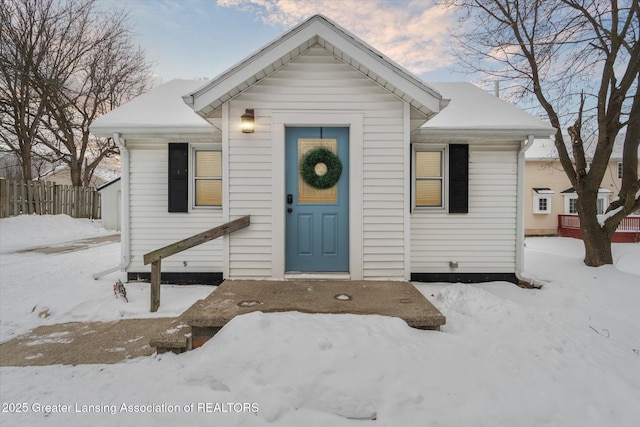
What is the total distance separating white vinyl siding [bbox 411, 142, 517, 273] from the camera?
5.25m

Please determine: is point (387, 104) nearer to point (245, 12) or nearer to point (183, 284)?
point (183, 284)

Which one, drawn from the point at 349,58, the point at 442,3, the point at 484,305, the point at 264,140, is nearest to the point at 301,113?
the point at 264,140

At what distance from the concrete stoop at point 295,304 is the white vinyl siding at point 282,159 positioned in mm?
434

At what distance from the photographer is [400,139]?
399 centimetres

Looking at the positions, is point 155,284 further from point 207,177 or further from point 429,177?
point 429,177

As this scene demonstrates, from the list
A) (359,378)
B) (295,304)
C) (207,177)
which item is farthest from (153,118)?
(359,378)

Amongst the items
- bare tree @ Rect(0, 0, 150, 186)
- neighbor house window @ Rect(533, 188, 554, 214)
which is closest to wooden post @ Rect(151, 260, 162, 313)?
bare tree @ Rect(0, 0, 150, 186)

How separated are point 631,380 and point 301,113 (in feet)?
14.5

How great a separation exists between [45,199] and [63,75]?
6.17 m

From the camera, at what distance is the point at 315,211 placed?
4.12 meters

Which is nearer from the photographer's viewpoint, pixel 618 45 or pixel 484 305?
pixel 484 305

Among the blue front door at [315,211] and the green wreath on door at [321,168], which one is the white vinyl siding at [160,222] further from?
the green wreath on door at [321,168]

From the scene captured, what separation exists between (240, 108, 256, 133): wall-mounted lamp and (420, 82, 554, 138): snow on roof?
9.70ft

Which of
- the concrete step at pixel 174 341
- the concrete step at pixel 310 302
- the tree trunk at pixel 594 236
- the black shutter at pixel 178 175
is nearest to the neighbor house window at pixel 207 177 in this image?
the black shutter at pixel 178 175
